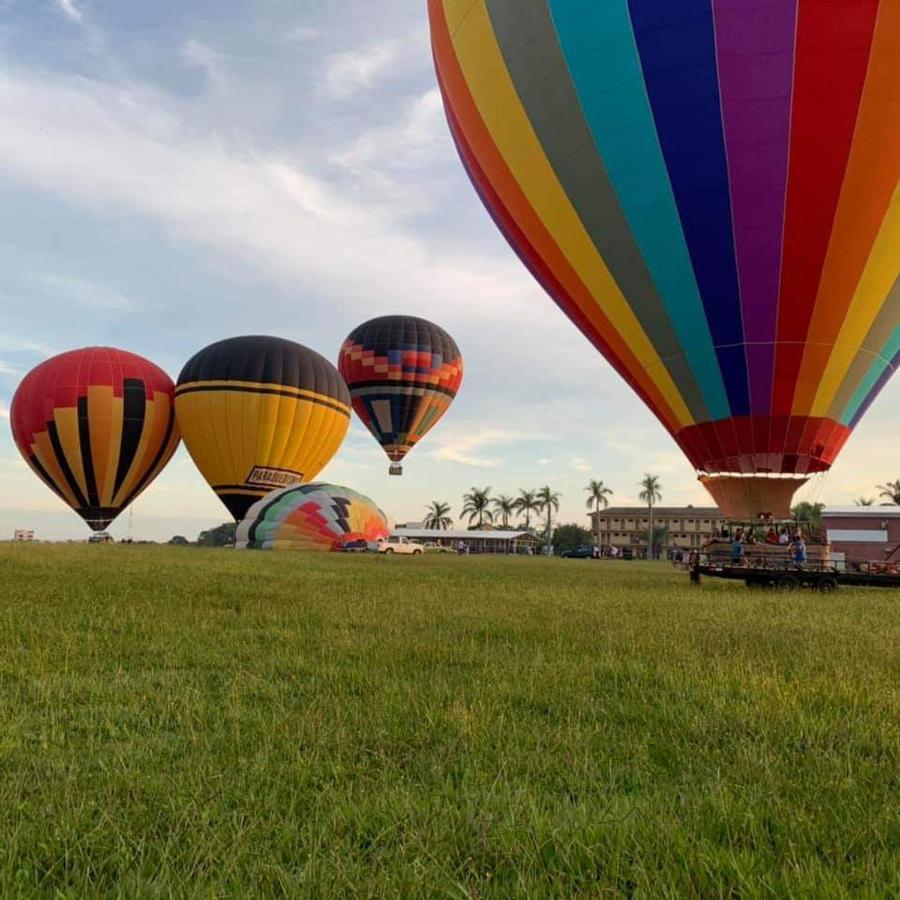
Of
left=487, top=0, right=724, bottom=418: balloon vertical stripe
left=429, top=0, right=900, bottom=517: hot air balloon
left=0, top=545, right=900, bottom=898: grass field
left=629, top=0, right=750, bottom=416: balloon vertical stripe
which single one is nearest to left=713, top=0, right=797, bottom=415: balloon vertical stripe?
left=429, top=0, right=900, bottom=517: hot air balloon

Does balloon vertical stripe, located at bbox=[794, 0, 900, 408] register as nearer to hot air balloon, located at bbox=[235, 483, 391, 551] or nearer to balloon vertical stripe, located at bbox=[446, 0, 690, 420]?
balloon vertical stripe, located at bbox=[446, 0, 690, 420]

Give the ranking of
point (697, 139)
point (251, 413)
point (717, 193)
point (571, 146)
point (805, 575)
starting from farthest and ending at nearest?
point (251, 413)
point (805, 575)
point (571, 146)
point (717, 193)
point (697, 139)

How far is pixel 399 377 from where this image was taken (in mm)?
46562

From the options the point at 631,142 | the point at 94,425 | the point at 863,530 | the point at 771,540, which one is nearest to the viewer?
the point at 631,142

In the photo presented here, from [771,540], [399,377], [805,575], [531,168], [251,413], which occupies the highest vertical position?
[399,377]

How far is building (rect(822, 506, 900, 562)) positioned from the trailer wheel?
43924 mm

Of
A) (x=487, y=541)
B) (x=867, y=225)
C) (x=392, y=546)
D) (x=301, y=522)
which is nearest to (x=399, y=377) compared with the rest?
(x=392, y=546)

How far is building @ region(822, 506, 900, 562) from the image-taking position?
5625 cm

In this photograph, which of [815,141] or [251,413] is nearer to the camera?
[815,141]

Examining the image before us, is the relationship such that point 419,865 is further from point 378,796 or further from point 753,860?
point 753,860

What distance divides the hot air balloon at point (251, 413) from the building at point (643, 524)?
88.3 metres

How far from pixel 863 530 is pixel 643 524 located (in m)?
63.3

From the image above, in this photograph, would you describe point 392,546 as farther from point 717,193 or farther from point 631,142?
point 717,193

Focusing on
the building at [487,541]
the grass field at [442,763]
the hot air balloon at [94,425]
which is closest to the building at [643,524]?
the building at [487,541]
